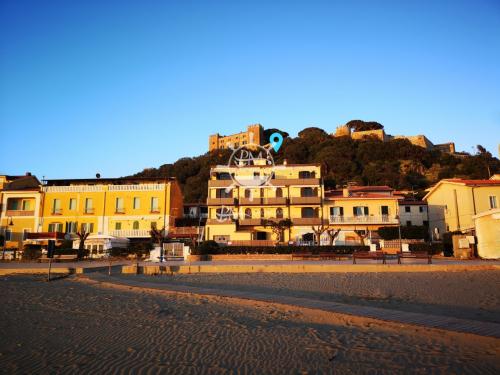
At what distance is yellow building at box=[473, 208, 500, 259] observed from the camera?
25.8 m

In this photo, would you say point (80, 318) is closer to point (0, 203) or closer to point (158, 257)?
point (158, 257)

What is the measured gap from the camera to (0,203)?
164 ft

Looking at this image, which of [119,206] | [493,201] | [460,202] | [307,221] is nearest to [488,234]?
[493,201]

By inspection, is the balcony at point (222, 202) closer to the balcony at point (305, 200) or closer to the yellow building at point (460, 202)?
the balcony at point (305, 200)

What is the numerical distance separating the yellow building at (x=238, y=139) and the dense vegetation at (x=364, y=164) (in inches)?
924

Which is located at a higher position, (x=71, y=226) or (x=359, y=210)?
(x=359, y=210)

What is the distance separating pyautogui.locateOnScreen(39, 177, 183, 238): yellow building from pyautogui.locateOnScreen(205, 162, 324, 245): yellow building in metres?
5.98

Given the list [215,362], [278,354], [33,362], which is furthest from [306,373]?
[33,362]


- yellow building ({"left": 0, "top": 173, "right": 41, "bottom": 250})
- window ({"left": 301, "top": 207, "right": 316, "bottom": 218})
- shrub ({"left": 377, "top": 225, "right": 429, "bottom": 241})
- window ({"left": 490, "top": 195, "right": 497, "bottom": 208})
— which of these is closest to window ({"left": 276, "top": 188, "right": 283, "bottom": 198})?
window ({"left": 301, "top": 207, "right": 316, "bottom": 218})

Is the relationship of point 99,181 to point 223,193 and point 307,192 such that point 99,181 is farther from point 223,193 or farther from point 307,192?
point 307,192

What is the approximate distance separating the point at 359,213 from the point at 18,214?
4129 cm

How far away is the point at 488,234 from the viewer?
2656 centimetres

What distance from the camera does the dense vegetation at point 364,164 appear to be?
8175 centimetres

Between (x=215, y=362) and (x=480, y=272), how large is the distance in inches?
659
